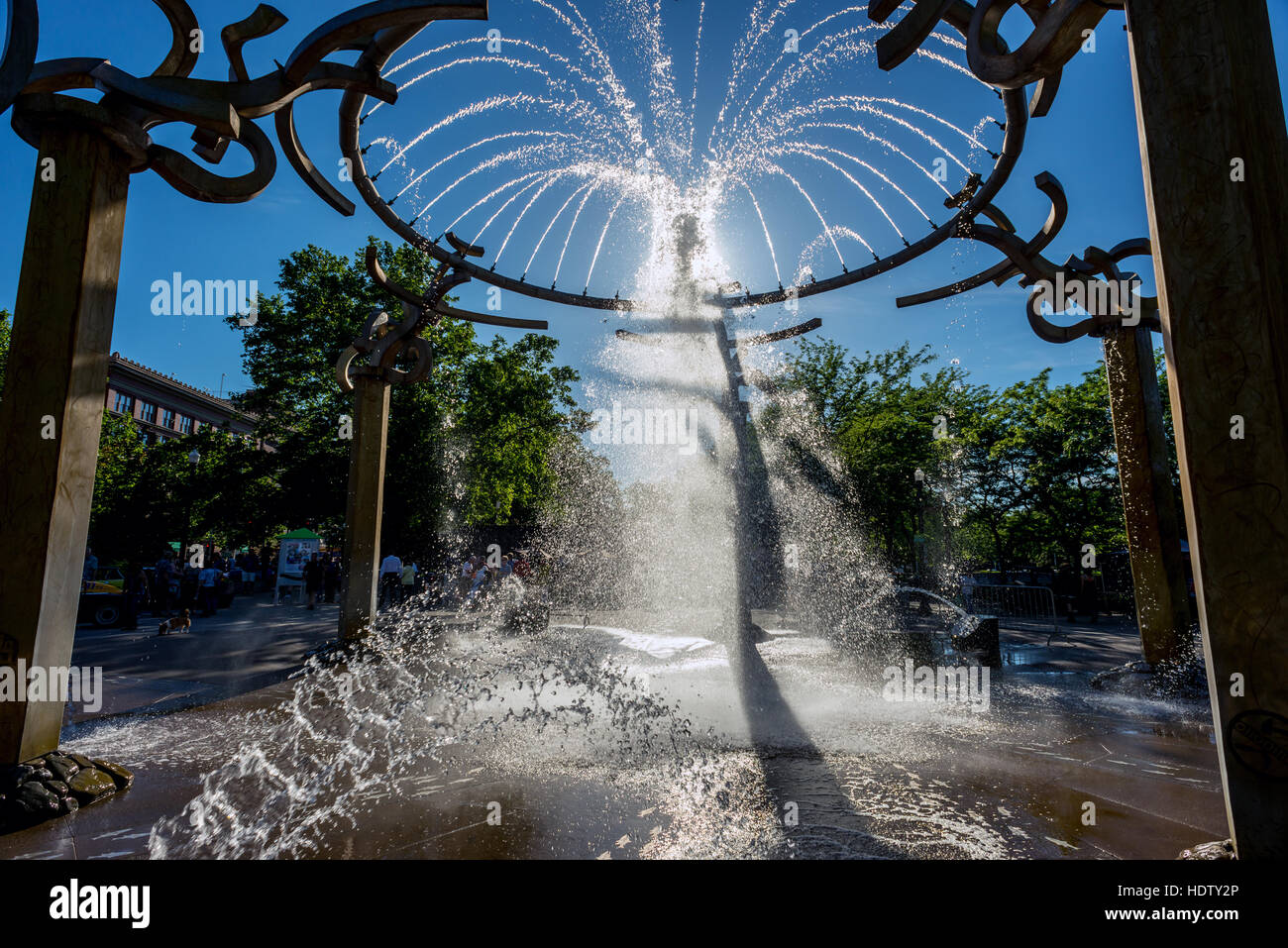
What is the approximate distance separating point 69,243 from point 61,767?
323cm

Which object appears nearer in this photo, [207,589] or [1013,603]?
[207,589]

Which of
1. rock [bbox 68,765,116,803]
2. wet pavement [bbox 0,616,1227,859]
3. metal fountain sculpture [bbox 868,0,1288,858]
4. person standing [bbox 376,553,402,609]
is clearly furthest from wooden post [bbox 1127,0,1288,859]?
person standing [bbox 376,553,402,609]

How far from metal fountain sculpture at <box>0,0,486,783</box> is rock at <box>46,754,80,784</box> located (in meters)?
0.10

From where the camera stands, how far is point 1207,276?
262 cm

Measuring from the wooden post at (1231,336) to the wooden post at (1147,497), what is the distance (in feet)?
18.1

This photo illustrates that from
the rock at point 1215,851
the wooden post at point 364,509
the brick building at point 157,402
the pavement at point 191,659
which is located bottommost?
the pavement at point 191,659

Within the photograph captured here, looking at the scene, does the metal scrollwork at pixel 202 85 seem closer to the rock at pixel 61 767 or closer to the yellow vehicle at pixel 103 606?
the rock at pixel 61 767

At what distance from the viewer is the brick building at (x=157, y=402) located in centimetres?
5062

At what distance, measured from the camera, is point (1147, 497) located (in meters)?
7.16

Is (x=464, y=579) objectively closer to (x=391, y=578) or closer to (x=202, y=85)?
(x=391, y=578)

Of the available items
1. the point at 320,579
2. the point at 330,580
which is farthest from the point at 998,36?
the point at 330,580

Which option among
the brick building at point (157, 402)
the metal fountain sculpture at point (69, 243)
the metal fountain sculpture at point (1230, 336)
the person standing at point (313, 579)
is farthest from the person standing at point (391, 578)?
the brick building at point (157, 402)

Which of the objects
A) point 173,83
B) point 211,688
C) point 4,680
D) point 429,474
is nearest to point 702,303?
point 173,83

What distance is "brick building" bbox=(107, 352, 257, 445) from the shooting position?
166ft
